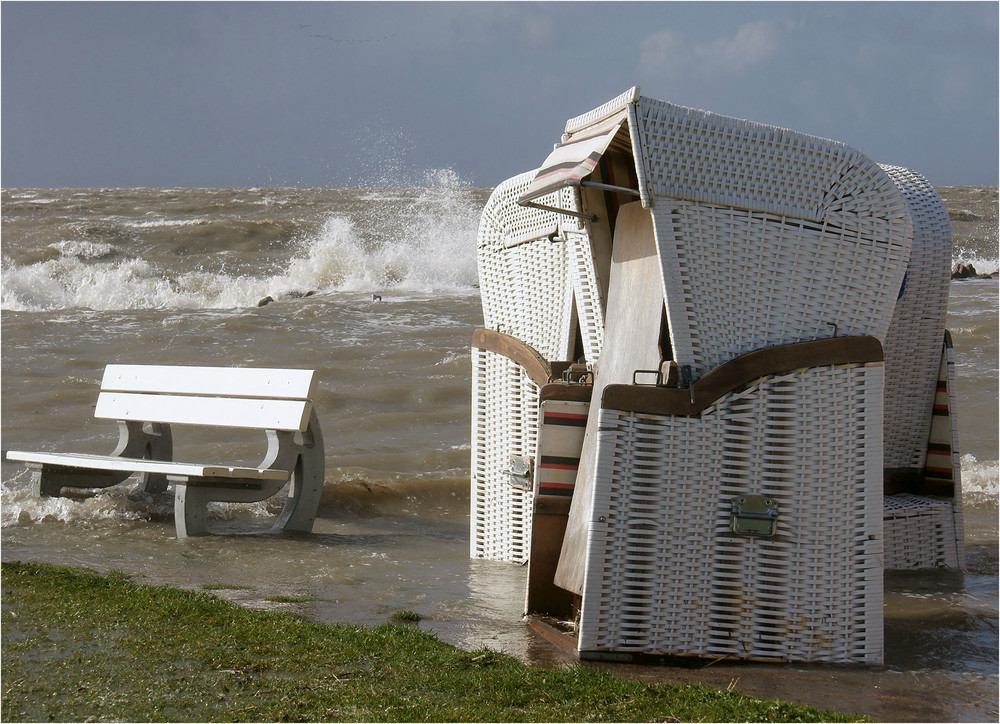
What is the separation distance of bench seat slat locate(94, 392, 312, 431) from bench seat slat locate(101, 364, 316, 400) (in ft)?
0.15

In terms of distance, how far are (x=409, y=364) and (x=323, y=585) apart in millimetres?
6857

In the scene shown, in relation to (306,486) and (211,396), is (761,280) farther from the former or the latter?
(211,396)

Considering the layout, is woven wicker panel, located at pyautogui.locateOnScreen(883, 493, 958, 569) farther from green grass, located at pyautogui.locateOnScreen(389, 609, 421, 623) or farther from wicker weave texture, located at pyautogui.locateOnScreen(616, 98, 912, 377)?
green grass, located at pyautogui.locateOnScreen(389, 609, 421, 623)

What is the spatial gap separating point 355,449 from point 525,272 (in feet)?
12.1

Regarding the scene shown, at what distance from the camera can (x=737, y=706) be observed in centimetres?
296

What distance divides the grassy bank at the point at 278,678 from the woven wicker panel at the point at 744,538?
1.31 feet

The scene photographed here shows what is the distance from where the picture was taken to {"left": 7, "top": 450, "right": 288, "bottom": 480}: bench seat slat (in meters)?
5.41

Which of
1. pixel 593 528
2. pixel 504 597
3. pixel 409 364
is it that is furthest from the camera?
pixel 409 364

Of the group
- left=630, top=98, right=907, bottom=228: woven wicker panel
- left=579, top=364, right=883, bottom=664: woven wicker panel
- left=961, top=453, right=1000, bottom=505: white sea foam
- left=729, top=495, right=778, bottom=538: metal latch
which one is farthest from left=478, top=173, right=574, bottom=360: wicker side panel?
left=961, top=453, right=1000, bottom=505: white sea foam

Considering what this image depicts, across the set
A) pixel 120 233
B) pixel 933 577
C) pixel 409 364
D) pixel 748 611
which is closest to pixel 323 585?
pixel 748 611

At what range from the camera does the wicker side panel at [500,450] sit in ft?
16.5

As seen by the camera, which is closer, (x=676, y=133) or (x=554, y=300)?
(x=676, y=133)

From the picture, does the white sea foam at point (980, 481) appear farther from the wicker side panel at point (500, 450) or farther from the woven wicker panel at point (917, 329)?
the wicker side panel at point (500, 450)

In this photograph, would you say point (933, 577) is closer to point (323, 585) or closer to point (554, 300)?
point (554, 300)
